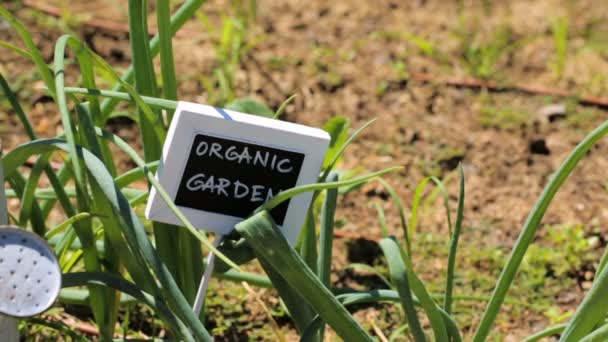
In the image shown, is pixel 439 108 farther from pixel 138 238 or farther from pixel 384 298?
pixel 138 238

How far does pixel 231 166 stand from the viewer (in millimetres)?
1298

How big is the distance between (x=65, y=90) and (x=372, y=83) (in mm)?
1335

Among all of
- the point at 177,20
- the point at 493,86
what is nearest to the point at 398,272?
the point at 177,20

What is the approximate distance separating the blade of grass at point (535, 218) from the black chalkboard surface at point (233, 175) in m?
0.32

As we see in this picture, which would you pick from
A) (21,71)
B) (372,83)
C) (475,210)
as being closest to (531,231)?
(475,210)

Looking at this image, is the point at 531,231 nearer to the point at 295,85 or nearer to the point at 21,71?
the point at 295,85

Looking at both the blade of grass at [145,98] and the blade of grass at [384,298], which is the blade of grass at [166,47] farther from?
the blade of grass at [384,298]

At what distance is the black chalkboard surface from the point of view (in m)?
1.28

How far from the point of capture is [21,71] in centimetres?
237

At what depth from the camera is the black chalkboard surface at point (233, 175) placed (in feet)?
4.20

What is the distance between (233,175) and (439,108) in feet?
4.03

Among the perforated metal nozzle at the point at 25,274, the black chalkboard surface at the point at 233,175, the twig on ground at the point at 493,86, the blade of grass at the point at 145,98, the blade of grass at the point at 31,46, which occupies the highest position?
the blade of grass at the point at 31,46

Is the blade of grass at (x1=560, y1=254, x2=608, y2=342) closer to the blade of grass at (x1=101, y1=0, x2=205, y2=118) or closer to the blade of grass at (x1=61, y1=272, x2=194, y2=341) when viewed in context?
the blade of grass at (x1=61, y1=272, x2=194, y2=341)

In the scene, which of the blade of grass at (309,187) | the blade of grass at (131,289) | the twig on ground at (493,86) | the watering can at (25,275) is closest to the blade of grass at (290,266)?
the blade of grass at (309,187)
